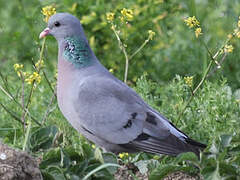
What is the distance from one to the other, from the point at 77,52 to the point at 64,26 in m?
0.23

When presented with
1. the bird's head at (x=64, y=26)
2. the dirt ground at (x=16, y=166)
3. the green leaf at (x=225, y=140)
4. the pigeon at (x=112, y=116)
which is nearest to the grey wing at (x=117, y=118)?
the pigeon at (x=112, y=116)

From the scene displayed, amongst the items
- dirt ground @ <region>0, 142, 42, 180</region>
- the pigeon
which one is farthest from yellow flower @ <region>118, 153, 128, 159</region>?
dirt ground @ <region>0, 142, 42, 180</region>

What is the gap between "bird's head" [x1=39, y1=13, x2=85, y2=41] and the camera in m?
4.44

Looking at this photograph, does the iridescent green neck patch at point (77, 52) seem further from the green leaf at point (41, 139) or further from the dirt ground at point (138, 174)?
the dirt ground at point (138, 174)

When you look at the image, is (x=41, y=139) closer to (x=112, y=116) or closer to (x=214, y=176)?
(x=112, y=116)

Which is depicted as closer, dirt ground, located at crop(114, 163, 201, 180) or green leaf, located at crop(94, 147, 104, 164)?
green leaf, located at crop(94, 147, 104, 164)

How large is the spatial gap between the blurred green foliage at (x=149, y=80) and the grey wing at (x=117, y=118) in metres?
0.16

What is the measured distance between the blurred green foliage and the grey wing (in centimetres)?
16

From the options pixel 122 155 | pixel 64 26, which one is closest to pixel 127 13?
pixel 64 26

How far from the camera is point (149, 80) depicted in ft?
16.4

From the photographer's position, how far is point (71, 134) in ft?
16.3

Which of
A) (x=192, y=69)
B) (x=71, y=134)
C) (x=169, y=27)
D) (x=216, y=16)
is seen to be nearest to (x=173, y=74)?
(x=192, y=69)

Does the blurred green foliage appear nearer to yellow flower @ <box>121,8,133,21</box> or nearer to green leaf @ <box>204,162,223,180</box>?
green leaf @ <box>204,162,223,180</box>

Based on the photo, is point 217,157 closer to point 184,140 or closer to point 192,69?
point 184,140
